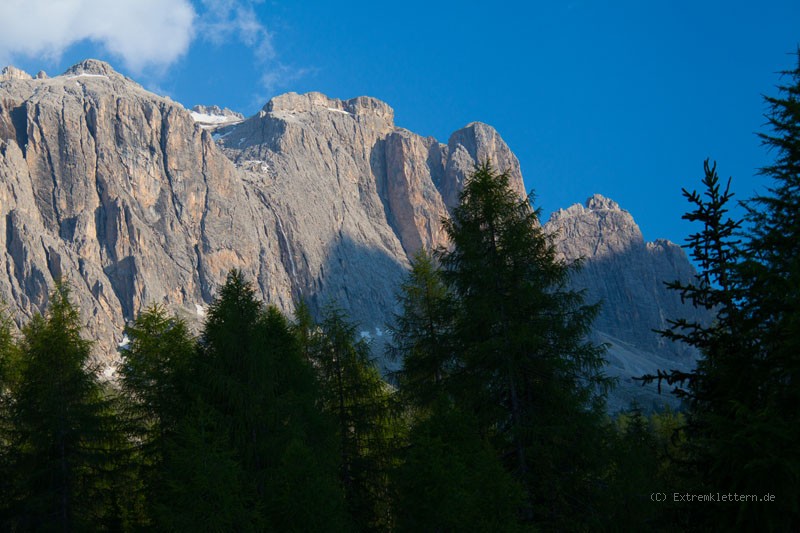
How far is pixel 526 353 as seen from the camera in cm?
1628

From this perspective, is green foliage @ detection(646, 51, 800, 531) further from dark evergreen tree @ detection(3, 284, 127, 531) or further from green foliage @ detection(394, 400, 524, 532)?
dark evergreen tree @ detection(3, 284, 127, 531)

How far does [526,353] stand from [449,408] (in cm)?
241

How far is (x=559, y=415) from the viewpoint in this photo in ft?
52.0

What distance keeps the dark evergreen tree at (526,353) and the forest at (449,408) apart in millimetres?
57

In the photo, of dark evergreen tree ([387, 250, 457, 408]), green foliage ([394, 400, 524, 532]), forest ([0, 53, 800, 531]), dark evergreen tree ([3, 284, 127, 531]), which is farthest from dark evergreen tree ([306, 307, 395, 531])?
green foliage ([394, 400, 524, 532])

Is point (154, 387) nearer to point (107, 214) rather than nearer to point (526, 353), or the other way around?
point (526, 353)

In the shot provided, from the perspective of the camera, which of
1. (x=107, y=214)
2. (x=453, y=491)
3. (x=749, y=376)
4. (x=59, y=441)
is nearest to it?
(x=749, y=376)

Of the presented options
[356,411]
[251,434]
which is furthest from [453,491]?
[356,411]

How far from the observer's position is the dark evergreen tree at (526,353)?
15.5 m

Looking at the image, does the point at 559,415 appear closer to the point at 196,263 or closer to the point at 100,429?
the point at 100,429

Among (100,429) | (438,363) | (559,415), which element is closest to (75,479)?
(100,429)

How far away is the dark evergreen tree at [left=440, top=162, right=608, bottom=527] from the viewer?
1548cm

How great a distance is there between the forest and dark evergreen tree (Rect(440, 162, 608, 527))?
57 millimetres

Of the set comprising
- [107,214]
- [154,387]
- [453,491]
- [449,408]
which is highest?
[107,214]
